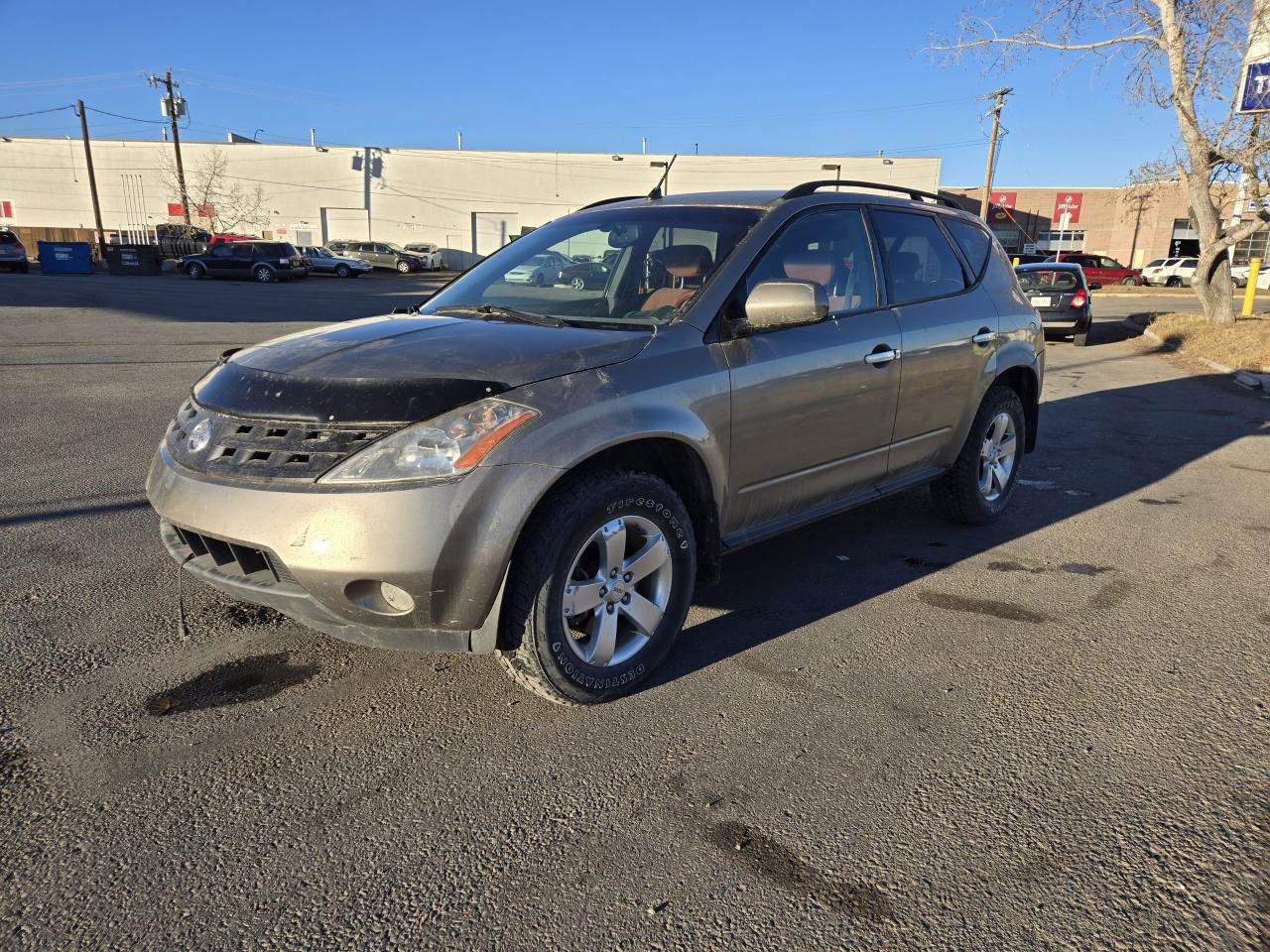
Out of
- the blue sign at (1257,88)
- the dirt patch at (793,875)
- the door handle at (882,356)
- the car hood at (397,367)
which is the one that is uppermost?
the blue sign at (1257,88)

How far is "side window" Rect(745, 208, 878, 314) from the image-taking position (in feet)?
12.6

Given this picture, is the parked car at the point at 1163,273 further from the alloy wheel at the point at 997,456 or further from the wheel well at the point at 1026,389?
the alloy wheel at the point at 997,456

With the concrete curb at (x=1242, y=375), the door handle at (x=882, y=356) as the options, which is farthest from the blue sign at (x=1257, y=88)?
the door handle at (x=882, y=356)

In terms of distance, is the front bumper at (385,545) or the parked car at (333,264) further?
the parked car at (333,264)

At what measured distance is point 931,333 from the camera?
4.52 metres

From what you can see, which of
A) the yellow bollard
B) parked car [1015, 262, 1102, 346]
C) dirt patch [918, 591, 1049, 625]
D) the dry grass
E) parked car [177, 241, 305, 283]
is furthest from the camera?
parked car [177, 241, 305, 283]

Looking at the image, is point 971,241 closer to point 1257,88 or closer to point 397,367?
point 397,367

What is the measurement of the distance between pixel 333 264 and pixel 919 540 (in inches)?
1709

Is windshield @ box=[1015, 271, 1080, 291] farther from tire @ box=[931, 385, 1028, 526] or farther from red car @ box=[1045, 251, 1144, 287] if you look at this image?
red car @ box=[1045, 251, 1144, 287]

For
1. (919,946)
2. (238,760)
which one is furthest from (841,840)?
(238,760)

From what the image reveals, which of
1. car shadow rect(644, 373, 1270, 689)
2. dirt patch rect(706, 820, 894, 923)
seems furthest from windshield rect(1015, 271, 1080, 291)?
dirt patch rect(706, 820, 894, 923)

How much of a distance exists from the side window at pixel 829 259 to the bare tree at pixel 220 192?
61249 millimetres

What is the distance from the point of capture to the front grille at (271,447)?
2.69 meters

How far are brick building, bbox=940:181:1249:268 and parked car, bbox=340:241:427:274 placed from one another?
111ft
